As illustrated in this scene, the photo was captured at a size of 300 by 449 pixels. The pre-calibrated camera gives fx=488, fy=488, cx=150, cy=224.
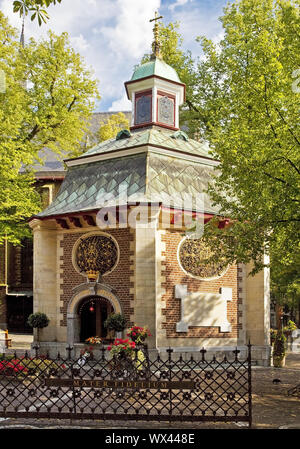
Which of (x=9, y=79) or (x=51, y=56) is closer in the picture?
(x=9, y=79)

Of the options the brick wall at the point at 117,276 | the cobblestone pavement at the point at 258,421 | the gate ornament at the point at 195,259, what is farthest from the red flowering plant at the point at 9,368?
the gate ornament at the point at 195,259

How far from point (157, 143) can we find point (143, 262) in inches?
194

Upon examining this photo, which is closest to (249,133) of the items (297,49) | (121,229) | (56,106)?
(297,49)

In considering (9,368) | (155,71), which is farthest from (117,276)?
(155,71)

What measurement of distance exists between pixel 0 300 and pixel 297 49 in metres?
25.4

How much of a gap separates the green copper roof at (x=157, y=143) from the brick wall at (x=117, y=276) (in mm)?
3471

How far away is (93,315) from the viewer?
56.7 ft

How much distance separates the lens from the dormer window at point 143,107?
20.5 meters

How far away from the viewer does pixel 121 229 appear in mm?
16547

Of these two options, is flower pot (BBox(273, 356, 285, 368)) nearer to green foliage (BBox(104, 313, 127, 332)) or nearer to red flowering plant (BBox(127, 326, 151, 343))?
red flowering plant (BBox(127, 326, 151, 343))

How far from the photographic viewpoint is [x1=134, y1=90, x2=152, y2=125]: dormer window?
2047cm

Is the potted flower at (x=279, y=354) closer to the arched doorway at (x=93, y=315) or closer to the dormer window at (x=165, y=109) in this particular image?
the arched doorway at (x=93, y=315)

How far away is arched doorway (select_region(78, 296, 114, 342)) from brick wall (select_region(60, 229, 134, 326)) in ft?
2.02

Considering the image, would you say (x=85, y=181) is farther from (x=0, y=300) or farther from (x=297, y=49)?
(x=0, y=300)
